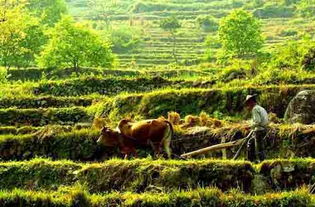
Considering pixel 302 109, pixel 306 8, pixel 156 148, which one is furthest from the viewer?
pixel 306 8

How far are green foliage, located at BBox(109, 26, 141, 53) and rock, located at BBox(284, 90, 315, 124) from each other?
6597cm

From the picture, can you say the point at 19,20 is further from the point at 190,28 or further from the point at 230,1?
the point at 230,1

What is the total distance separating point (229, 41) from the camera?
59.3 m

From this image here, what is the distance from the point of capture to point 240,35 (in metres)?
59.0

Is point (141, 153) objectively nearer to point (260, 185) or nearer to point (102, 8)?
point (260, 185)

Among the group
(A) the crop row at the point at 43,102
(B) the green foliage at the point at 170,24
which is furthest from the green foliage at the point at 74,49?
(B) the green foliage at the point at 170,24

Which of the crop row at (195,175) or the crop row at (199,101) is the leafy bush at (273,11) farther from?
the crop row at (195,175)

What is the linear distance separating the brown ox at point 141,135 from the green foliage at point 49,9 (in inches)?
2614

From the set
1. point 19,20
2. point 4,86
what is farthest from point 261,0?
point 4,86

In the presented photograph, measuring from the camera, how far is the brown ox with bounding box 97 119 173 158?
57.8ft

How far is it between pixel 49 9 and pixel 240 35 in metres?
38.1

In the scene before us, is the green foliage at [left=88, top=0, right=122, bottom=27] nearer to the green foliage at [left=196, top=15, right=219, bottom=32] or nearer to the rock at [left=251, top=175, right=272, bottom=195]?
the green foliage at [left=196, top=15, right=219, bottom=32]

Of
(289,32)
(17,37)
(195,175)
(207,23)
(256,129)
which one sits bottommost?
(289,32)

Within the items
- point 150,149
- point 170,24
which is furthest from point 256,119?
point 170,24
